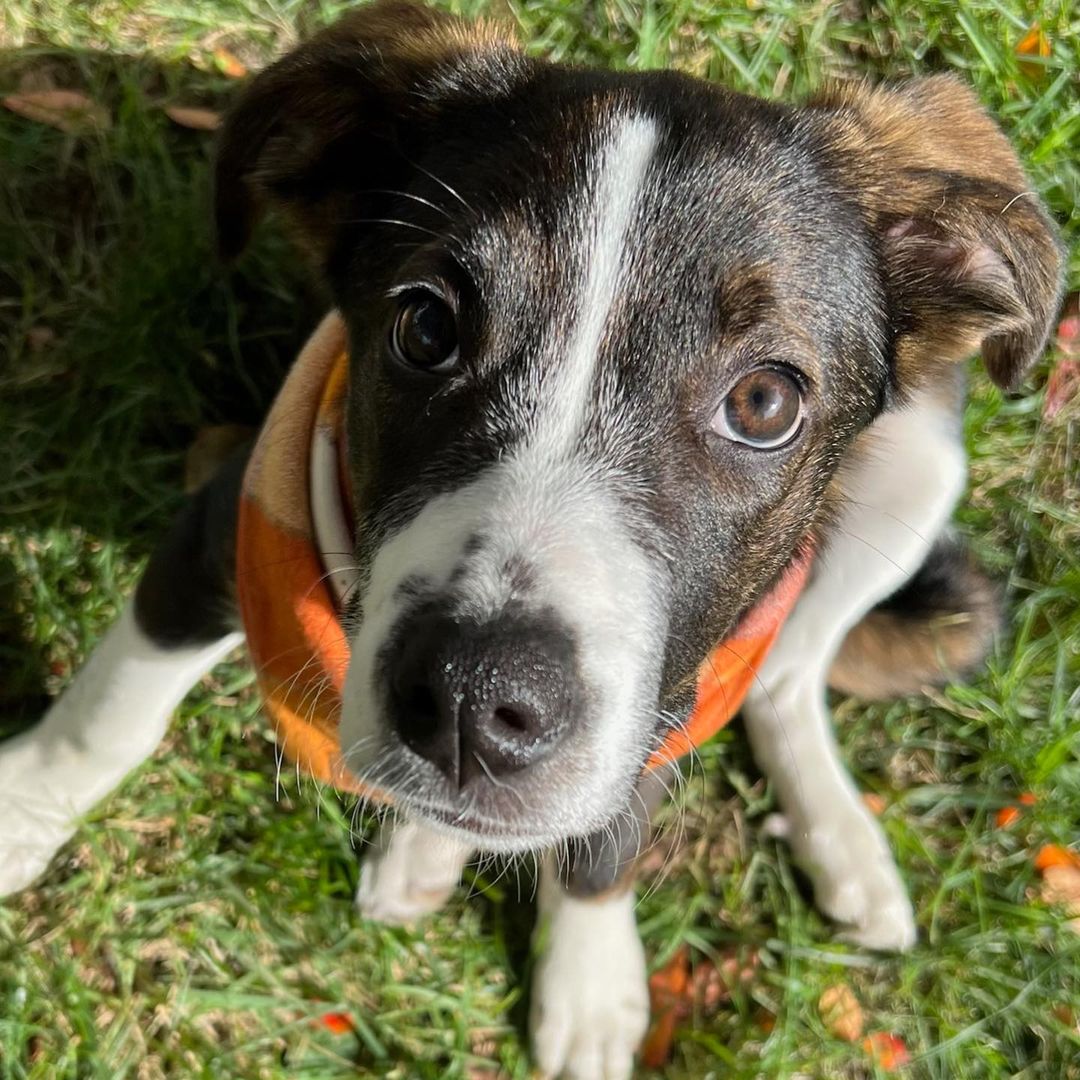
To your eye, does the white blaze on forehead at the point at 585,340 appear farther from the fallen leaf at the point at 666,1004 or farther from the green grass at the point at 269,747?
the fallen leaf at the point at 666,1004

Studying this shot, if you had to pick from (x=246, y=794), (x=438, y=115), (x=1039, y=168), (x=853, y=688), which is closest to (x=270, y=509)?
(x=438, y=115)

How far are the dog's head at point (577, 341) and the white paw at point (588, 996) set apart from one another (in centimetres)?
112

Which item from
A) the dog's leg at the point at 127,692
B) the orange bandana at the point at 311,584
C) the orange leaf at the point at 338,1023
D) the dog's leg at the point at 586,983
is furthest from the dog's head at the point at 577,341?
the orange leaf at the point at 338,1023

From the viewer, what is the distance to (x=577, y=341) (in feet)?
6.53

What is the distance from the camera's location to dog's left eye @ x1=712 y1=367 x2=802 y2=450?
82.4 inches

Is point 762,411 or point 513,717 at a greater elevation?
point 762,411

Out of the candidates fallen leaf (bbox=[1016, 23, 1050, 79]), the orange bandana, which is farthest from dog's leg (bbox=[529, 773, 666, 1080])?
fallen leaf (bbox=[1016, 23, 1050, 79])

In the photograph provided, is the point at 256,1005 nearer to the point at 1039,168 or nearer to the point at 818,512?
the point at 818,512

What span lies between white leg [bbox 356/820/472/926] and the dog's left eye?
163cm

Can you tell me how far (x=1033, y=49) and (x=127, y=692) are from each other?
145 inches

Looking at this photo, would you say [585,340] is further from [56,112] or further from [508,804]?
[56,112]

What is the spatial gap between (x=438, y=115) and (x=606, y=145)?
0.43 metres

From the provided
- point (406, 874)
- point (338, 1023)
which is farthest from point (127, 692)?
point (338, 1023)

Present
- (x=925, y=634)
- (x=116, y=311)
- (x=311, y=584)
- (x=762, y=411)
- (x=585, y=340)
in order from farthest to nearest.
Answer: (x=116, y=311), (x=925, y=634), (x=311, y=584), (x=762, y=411), (x=585, y=340)
